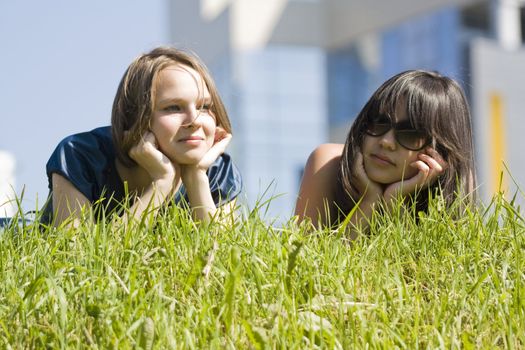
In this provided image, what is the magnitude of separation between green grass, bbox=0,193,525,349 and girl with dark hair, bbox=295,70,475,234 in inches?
31.5

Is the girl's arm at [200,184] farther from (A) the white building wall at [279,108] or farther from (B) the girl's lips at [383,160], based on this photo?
(A) the white building wall at [279,108]

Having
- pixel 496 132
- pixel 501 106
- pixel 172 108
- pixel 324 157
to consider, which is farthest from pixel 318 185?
pixel 501 106

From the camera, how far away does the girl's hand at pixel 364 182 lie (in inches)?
131

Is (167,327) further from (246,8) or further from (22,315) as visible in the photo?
(246,8)

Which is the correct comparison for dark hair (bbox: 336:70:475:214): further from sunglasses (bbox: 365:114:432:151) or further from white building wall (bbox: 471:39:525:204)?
white building wall (bbox: 471:39:525:204)

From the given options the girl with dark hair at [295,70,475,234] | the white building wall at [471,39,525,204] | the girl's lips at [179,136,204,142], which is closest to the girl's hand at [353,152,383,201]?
the girl with dark hair at [295,70,475,234]

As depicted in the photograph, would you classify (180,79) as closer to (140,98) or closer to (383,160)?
(140,98)

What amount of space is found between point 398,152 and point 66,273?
154 centimetres

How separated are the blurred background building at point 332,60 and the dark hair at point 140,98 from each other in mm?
18093

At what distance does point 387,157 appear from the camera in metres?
3.33

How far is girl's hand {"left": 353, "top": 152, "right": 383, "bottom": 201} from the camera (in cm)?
332

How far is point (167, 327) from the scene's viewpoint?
1838 mm

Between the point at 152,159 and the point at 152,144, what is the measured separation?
0.07 meters

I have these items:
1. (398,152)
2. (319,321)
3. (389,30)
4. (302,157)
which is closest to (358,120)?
(398,152)
